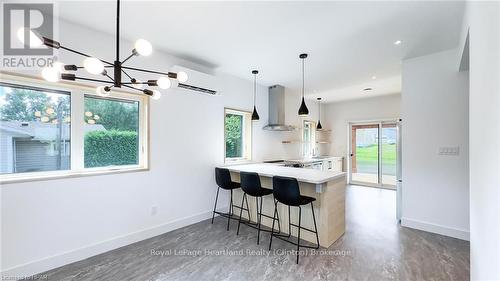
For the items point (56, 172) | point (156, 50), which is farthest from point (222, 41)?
point (56, 172)

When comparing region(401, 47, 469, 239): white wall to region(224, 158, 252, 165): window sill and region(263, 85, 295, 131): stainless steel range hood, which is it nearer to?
region(263, 85, 295, 131): stainless steel range hood

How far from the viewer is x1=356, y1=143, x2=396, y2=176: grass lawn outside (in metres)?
6.34

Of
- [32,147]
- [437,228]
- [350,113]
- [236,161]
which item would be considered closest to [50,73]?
[32,147]

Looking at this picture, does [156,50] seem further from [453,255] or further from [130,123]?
[453,255]

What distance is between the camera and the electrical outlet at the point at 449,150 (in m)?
3.09

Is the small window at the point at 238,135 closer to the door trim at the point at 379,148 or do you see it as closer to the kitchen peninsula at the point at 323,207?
the kitchen peninsula at the point at 323,207

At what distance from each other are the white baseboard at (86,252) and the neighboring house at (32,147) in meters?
0.98

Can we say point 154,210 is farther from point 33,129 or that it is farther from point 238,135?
point 238,135

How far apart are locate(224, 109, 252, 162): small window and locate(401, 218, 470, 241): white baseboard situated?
3014 mm

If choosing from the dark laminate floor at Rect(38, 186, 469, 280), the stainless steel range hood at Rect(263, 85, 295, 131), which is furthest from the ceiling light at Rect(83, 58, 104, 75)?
the stainless steel range hood at Rect(263, 85, 295, 131)

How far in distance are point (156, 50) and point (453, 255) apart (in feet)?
15.7

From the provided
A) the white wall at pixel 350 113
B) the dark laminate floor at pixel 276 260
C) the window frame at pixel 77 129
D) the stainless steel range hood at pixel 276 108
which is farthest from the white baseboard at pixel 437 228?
the window frame at pixel 77 129

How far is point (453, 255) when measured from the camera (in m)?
2.59

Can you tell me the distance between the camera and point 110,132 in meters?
2.89
